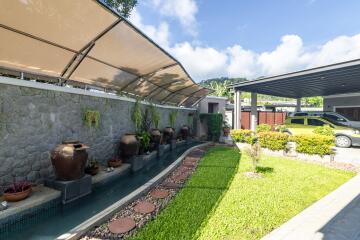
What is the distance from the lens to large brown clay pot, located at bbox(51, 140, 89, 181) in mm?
4441

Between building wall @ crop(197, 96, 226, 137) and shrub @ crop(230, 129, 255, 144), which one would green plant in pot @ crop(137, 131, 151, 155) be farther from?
building wall @ crop(197, 96, 226, 137)

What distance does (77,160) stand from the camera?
14.9ft

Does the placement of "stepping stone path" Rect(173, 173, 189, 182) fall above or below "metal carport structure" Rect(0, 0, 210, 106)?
below

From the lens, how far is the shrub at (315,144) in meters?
8.93

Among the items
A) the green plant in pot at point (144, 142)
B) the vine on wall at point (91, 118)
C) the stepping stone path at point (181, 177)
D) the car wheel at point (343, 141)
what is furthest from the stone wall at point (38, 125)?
the car wheel at point (343, 141)

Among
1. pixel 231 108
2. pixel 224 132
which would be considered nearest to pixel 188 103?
pixel 224 132

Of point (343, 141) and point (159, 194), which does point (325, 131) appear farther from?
point (159, 194)

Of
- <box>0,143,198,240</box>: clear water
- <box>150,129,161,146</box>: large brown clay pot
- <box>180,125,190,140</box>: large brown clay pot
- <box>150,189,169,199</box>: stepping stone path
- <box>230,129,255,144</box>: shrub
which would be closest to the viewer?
<box>0,143,198,240</box>: clear water

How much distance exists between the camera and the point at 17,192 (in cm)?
385

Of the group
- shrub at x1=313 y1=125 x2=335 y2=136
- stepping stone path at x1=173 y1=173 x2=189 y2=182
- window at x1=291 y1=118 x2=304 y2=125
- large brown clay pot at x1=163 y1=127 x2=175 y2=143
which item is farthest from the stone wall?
window at x1=291 y1=118 x2=304 y2=125

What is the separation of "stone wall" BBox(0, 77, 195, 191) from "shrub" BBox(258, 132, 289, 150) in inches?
307

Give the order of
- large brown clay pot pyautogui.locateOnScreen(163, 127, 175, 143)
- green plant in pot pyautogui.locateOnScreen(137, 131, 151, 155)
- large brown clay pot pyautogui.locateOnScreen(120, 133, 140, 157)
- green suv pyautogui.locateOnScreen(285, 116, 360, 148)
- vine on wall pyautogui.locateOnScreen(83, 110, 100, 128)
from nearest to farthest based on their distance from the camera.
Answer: vine on wall pyautogui.locateOnScreen(83, 110, 100, 128) → large brown clay pot pyautogui.locateOnScreen(120, 133, 140, 157) → green plant in pot pyautogui.locateOnScreen(137, 131, 151, 155) → large brown clay pot pyautogui.locateOnScreen(163, 127, 175, 143) → green suv pyautogui.locateOnScreen(285, 116, 360, 148)

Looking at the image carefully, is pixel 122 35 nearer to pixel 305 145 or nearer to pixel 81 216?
pixel 81 216

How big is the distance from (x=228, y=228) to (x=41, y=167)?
4323 mm
